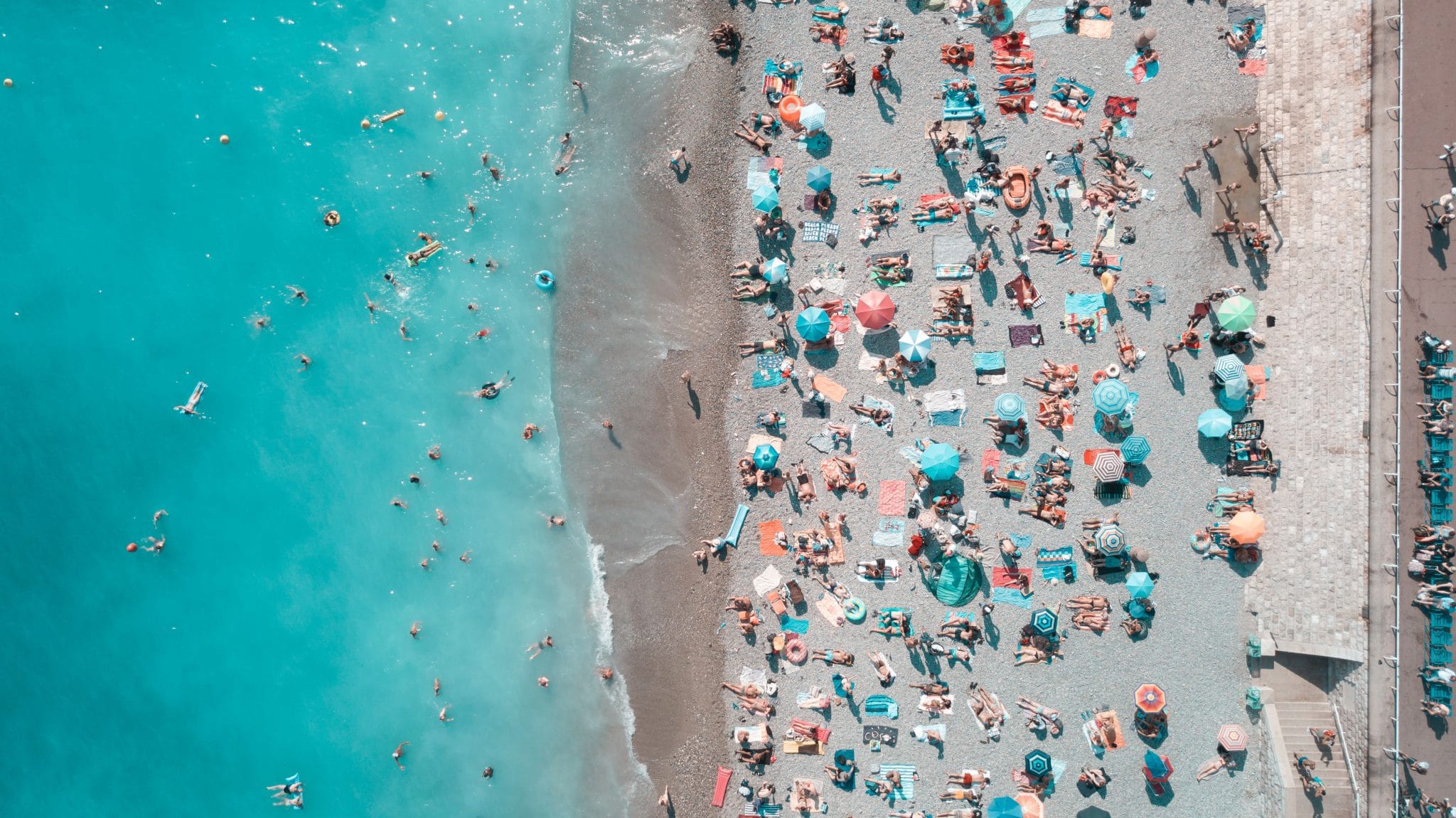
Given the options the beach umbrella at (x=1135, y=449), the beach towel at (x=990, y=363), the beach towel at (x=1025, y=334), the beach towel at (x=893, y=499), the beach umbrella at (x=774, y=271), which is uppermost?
the beach umbrella at (x=774, y=271)

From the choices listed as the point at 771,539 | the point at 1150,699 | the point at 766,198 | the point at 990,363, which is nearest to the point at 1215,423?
the point at 990,363

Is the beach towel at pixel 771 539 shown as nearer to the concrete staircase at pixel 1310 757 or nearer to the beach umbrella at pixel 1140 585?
the beach umbrella at pixel 1140 585

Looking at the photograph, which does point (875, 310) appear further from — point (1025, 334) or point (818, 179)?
point (1025, 334)

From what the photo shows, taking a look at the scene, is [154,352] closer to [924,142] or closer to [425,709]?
[425,709]

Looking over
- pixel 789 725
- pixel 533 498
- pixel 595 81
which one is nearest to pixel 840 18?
pixel 595 81

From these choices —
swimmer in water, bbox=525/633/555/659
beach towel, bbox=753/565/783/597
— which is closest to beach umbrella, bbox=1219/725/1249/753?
beach towel, bbox=753/565/783/597

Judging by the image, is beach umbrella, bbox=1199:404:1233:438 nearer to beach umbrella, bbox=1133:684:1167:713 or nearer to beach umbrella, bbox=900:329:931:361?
beach umbrella, bbox=1133:684:1167:713

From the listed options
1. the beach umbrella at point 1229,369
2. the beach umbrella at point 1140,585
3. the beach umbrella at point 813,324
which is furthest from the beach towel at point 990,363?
the beach umbrella at point 1140,585
